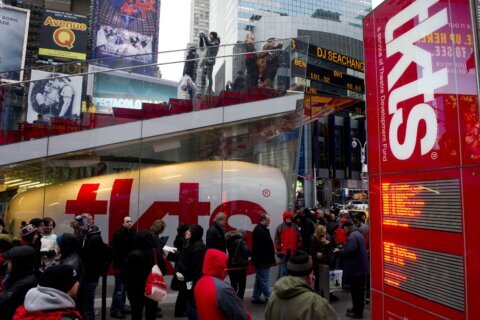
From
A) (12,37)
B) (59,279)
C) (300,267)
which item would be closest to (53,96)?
(59,279)

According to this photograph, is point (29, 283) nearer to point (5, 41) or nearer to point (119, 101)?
point (119, 101)

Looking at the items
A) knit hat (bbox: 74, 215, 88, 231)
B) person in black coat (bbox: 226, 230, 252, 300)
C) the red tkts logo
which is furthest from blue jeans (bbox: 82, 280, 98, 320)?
the red tkts logo

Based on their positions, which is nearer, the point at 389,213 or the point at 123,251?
the point at 389,213

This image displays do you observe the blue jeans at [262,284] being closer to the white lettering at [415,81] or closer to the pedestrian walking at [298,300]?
the white lettering at [415,81]

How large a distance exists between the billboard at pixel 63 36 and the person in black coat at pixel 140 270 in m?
45.2

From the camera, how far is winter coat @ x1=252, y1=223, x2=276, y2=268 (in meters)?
7.94

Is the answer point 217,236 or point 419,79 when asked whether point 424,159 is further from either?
point 217,236

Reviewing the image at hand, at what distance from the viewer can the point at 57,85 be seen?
9039 millimetres

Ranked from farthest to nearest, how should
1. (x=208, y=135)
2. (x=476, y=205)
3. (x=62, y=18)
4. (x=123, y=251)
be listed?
1. (x=62, y=18)
2. (x=208, y=135)
3. (x=123, y=251)
4. (x=476, y=205)

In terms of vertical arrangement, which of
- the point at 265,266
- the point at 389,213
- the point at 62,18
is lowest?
the point at 265,266

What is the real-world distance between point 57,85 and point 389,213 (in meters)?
8.25

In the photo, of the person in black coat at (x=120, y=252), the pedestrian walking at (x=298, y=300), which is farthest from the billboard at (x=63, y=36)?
the pedestrian walking at (x=298, y=300)

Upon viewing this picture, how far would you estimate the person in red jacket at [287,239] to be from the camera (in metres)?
8.42

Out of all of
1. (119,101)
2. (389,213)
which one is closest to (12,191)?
(119,101)
